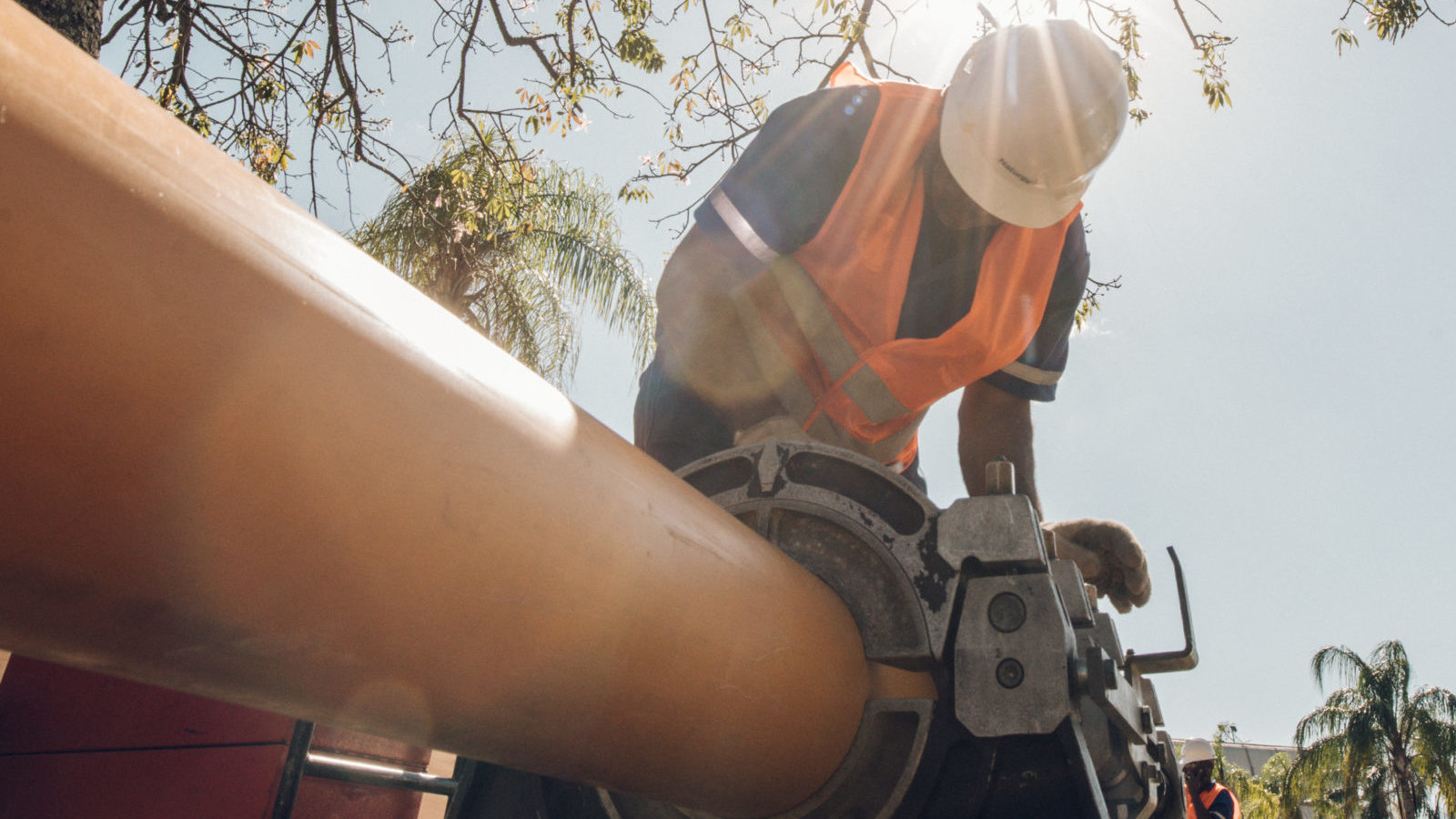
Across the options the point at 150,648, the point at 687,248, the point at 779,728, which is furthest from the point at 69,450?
the point at 687,248

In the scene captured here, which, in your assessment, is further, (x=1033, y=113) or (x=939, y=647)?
(x=1033, y=113)

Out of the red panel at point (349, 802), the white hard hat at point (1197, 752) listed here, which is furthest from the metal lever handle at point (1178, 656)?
the white hard hat at point (1197, 752)

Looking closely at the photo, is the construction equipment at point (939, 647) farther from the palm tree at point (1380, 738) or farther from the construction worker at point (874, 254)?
the palm tree at point (1380, 738)

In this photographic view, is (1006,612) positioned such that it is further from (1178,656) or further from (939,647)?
(1178,656)

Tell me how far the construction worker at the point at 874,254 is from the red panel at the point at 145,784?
1.66 metres

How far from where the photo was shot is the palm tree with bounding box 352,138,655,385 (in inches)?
373

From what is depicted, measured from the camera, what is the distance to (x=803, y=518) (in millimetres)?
1267

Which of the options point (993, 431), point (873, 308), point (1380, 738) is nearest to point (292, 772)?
point (873, 308)

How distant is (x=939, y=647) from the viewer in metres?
1.13

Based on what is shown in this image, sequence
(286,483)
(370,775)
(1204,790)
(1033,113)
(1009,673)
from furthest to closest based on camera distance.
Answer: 1. (1204,790)
2. (370,775)
3. (1033,113)
4. (1009,673)
5. (286,483)

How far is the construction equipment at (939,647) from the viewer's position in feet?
3.63

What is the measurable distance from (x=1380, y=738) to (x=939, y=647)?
31.0 metres

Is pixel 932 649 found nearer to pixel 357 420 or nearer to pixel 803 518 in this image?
pixel 803 518

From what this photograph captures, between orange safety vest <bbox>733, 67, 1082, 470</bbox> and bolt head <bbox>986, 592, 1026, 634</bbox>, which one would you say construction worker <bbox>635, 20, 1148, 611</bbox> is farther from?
bolt head <bbox>986, 592, 1026, 634</bbox>
